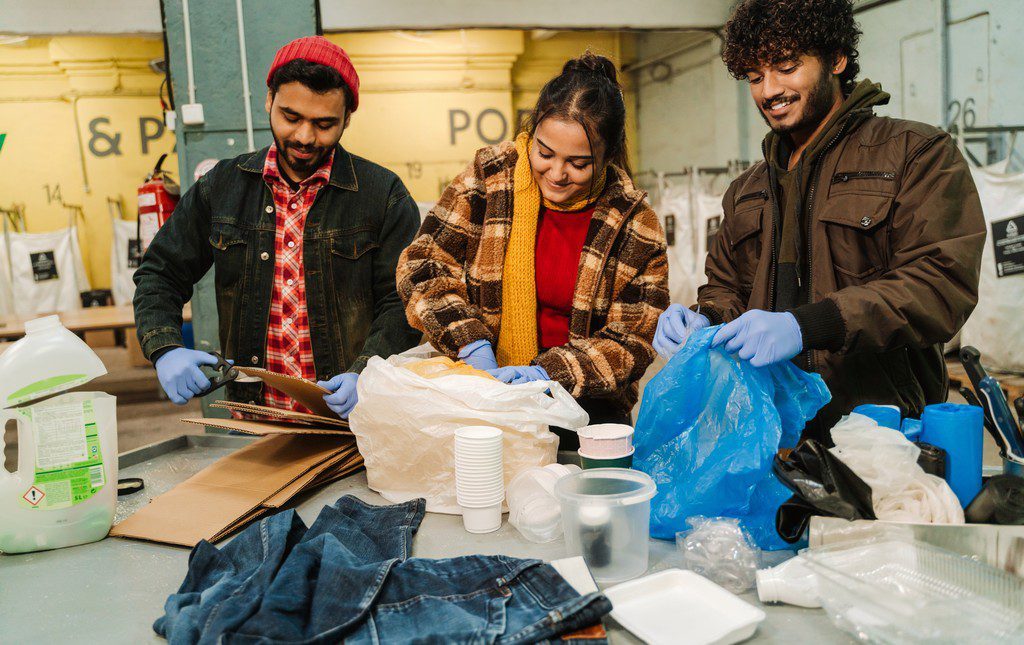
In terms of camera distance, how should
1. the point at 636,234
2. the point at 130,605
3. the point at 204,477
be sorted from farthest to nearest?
the point at 636,234, the point at 204,477, the point at 130,605

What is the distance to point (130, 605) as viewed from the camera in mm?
1056

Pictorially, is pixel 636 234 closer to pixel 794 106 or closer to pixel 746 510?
pixel 794 106

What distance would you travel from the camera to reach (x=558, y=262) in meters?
1.83

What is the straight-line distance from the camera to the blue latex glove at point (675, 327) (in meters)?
1.50

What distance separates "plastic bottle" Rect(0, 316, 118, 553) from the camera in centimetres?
120

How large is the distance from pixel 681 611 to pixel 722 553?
0.44ft

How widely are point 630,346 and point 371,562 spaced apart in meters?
0.82

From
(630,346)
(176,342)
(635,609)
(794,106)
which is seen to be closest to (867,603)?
(635,609)

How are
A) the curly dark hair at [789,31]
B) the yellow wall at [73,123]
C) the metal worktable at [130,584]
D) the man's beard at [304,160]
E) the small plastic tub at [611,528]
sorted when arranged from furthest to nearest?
the yellow wall at [73,123] → the man's beard at [304,160] → the curly dark hair at [789,31] → the small plastic tub at [611,528] → the metal worktable at [130,584]

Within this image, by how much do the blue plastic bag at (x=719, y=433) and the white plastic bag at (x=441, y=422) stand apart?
0.16 m

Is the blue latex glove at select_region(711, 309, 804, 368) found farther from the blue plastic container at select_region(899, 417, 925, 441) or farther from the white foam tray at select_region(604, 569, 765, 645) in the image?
the white foam tray at select_region(604, 569, 765, 645)

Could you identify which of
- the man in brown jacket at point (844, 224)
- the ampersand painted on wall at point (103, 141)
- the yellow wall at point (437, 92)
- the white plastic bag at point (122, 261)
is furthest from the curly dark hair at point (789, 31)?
the ampersand painted on wall at point (103, 141)

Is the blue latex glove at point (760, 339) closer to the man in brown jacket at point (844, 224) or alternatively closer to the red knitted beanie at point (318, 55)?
the man in brown jacket at point (844, 224)

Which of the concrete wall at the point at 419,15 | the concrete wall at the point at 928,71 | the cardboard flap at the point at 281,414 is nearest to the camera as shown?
the cardboard flap at the point at 281,414
